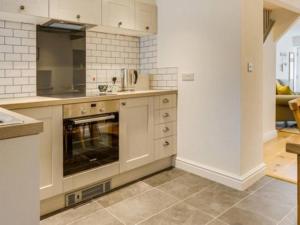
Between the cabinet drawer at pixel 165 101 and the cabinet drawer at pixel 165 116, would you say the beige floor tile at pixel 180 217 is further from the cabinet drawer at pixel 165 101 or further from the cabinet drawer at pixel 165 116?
the cabinet drawer at pixel 165 101

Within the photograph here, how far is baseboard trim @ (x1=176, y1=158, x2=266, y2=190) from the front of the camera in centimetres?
260

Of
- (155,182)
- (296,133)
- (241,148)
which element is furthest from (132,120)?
(296,133)

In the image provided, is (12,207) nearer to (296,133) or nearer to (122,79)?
(122,79)

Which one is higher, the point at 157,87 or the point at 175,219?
the point at 157,87

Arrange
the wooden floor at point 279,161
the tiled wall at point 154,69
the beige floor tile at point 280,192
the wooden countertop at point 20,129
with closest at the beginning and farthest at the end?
the wooden countertop at point 20,129, the beige floor tile at point 280,192, the wooden floor at point 279,161, the tiled wall at point 154,69

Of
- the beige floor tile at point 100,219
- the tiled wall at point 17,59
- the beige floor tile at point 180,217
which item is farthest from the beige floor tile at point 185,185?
the tiled wall at point 17,59

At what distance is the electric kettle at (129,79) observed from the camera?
322 centimetres

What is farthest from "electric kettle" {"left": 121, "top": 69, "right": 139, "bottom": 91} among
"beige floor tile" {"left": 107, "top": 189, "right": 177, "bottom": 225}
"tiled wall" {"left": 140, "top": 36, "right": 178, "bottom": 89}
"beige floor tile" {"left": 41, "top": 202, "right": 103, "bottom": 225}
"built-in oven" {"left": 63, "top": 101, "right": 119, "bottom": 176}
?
"beige floor tile" {"left": 41, "top": 202, "right": 103, "bottom": 225}

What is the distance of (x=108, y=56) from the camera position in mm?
3246

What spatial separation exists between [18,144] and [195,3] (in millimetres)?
2479

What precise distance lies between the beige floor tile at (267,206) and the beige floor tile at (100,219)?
1107 mm

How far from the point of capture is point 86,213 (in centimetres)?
216

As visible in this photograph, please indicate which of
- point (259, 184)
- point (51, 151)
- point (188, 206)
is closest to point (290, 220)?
point (259, 184)

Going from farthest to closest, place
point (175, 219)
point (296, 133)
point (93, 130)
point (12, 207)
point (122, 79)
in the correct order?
point (296, 133)
point (122, 79)
point (93, 130)
point (175, 219)
point (12, 207)
